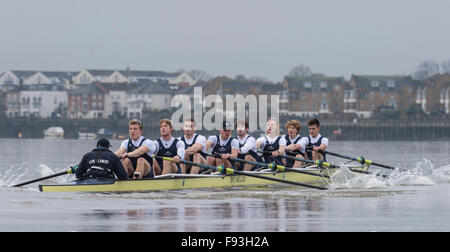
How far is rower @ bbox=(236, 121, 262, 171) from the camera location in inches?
840

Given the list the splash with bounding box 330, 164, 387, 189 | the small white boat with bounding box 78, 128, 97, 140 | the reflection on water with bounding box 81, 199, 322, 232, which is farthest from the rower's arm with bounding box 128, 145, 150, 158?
the small white boat with bounding box 78, 128, 97, 140

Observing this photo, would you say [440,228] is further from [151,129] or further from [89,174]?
[151,129]

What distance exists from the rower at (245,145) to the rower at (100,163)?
4.51 metres

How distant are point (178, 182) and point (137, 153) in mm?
1339

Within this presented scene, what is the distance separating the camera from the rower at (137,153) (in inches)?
719

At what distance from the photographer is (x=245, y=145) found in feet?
70.0

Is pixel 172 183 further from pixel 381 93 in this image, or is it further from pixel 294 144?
pixel 381 93

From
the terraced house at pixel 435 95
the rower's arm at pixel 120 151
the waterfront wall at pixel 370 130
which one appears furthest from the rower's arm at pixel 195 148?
the terraced house at pixel 435 95

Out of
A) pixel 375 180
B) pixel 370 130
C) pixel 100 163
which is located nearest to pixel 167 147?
pixel 100 163

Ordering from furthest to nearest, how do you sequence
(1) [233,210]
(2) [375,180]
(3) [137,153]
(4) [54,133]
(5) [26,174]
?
(4) [54,133], (5) [26,174], (2) [375,180], (3) [137,153], (1) [233,210]

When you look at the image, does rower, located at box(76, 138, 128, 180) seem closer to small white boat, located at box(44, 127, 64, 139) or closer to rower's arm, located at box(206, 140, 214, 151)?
rower's arm, located at box(206, 140, 214, 151)

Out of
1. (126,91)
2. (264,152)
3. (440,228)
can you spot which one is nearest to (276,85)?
(126,91)

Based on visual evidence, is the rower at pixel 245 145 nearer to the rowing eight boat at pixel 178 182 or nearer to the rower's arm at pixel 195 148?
the rowing eight boat at pixel 178 182

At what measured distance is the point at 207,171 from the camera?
20.8 meters
